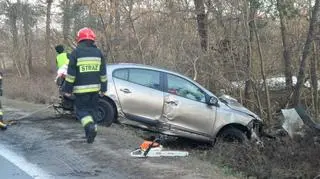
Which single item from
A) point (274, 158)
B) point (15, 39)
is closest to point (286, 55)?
point (274, 158)

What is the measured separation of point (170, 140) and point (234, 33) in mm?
4801

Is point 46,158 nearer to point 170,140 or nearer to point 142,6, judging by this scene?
point 170,140

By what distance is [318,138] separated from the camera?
1027 centimetres

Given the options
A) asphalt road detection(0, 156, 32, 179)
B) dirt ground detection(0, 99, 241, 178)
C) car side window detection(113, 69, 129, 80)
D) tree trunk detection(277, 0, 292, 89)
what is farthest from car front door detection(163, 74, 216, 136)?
tree trunk detection(277, 0, 292, 89)

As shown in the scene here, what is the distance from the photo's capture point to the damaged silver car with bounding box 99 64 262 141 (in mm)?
10953

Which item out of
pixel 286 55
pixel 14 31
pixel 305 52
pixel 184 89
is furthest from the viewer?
pixel 14 31

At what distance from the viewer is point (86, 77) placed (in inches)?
347

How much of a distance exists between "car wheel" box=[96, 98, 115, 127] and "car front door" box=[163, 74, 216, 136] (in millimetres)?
1095

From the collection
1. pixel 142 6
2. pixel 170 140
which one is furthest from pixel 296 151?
pixel 142 6

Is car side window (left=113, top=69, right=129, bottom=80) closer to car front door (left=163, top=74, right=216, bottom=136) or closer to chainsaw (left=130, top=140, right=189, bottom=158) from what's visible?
car front door (left=163, top=74, right=216, bottom=136)

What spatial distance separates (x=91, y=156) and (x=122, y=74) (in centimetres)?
320

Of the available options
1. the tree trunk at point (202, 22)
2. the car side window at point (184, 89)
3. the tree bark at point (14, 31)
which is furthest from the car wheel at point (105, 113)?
the tree bark at point (14, 31)

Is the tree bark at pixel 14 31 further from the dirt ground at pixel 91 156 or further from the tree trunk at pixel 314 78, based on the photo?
the dirt ground at pixel 91 156

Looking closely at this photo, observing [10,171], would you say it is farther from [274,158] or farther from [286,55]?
[286,55]
